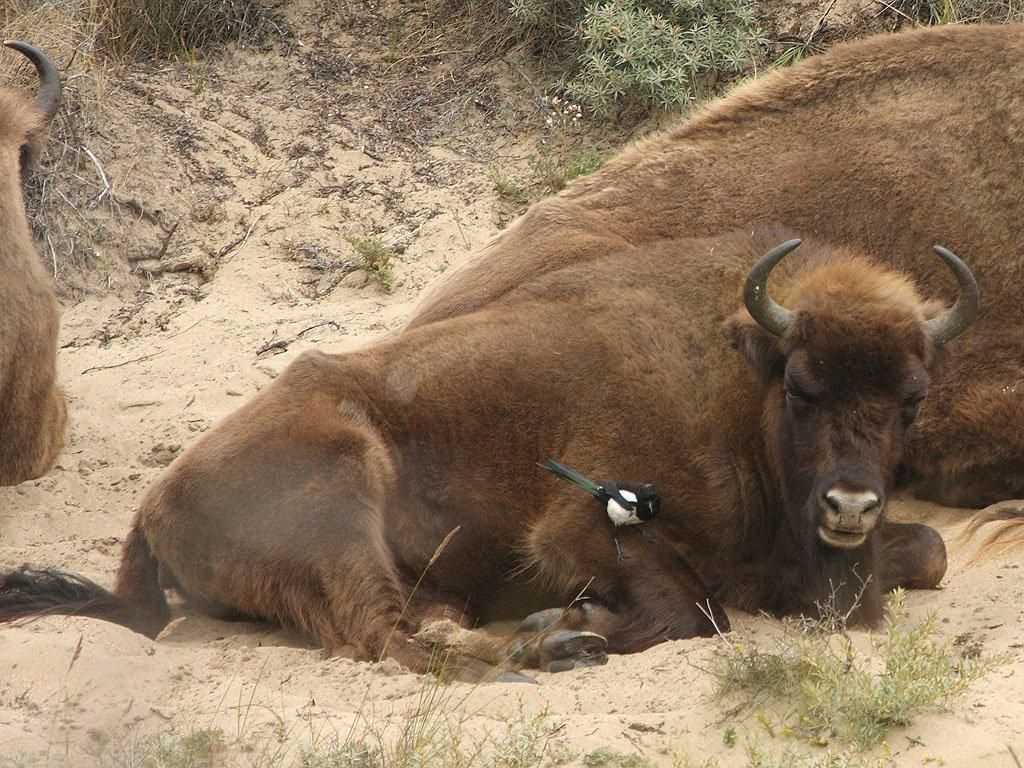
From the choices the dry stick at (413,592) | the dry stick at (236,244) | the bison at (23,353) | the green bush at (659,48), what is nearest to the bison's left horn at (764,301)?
the dry stick at (413,592)

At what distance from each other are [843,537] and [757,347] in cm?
83

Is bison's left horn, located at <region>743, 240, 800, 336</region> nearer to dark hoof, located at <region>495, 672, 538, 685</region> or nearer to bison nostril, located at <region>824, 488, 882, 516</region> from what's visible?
bison nostril, located at <region>824, 488, 882, 516</region>

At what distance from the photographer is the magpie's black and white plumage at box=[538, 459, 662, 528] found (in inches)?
200

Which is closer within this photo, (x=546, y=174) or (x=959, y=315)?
(x=959, y=315)

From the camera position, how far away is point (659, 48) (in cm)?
873

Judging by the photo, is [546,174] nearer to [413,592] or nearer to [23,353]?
→ [23,353]

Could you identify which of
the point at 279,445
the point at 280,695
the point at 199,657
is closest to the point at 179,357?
the point at 279,445

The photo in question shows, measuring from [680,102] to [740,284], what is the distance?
3.37m

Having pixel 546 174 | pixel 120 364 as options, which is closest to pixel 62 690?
pixel 120 364

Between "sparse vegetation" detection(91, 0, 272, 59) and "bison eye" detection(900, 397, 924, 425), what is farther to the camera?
"sparse vegetation" detection(91, 0, 272, 59)

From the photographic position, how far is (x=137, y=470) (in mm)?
7051

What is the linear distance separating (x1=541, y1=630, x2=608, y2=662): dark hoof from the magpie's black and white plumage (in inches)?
21.1

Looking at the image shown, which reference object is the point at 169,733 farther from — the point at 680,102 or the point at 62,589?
the point at 680,102

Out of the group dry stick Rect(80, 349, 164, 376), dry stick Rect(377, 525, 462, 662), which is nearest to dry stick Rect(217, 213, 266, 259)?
dry stick Rect(80, 349, 164, 376)
